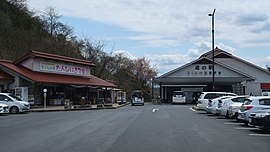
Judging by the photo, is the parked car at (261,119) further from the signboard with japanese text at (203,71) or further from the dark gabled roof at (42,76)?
the signboard with japanese text at (203,71)

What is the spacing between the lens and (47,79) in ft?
143

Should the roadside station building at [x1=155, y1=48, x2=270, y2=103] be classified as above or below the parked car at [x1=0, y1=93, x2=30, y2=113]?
above

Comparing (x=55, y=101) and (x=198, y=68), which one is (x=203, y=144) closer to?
(x=55, y=101)

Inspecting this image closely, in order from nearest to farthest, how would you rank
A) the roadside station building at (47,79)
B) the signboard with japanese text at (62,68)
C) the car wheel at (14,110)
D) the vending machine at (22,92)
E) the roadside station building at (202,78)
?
the car wheel at (14,110) < the vending machine at (22,92) < the roadside station building at (47,79) < the signboard with japanese text at (62,68) < the roadside station building at (202,78)

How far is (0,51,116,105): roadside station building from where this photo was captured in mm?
42188

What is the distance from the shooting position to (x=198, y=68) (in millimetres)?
65188

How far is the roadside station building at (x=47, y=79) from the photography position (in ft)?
138

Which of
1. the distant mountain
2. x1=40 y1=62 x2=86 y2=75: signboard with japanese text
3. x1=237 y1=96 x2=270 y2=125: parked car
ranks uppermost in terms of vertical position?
the distant mountain

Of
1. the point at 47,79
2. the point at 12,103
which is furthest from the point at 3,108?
the point at 47,79

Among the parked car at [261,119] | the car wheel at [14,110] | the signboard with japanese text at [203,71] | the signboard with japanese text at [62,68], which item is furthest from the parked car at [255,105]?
the signboard with japanese text at [203,71]

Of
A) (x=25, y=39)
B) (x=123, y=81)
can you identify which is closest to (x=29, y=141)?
(x=25, y=39)

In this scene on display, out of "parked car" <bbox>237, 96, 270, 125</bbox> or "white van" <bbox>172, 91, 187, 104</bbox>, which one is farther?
"white van" <bbox>172, 91, 187, 104</bbox>

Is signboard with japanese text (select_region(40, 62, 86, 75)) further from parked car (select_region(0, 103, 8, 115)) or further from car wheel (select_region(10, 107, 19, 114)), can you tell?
parked car (select_region(0, 103, 8, 115))

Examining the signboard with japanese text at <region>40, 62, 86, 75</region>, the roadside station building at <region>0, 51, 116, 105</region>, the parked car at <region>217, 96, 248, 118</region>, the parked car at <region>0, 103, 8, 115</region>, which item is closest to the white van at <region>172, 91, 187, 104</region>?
the roadside station building at <region>0, 51, 116, 105</region>
